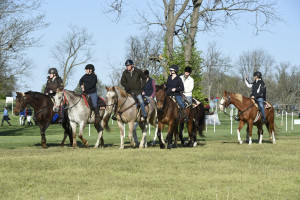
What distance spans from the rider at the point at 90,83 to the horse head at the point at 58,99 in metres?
0.92

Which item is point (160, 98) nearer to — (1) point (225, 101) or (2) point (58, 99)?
(2) point (58, 99)

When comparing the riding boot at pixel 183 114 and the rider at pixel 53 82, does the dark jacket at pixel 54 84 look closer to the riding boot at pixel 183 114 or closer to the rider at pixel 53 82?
the rider at pixel 53 82

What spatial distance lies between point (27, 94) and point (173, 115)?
5.76 m

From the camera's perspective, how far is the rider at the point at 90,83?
19016mm

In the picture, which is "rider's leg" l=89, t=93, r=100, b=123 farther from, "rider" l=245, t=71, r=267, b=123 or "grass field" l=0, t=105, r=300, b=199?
"rider" l=245, t=71, r=267, b=123

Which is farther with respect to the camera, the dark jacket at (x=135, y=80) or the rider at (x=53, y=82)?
the rider at (x=53, y=82)

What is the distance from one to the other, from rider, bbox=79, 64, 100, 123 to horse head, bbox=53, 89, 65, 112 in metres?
0.92

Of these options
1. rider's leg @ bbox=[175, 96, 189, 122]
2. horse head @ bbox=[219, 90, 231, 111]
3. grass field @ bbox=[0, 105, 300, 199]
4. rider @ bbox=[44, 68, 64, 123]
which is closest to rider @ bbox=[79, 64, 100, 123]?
rider @ bbox=[44, 68, 64, 123]

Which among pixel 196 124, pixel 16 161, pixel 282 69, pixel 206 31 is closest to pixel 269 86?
pixel 282 69

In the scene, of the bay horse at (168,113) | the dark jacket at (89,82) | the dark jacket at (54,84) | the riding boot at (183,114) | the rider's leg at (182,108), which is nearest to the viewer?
the bay horse at (168,113)

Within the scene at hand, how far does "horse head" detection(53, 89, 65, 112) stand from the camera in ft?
60.3

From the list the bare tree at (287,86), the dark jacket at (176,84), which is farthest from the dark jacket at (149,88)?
the bare tree at (287,86)

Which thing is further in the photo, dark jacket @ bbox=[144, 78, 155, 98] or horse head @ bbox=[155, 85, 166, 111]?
dark jacket @ bbox=[144, 78, 155, 98]

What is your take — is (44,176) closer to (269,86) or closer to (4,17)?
(4,17)
